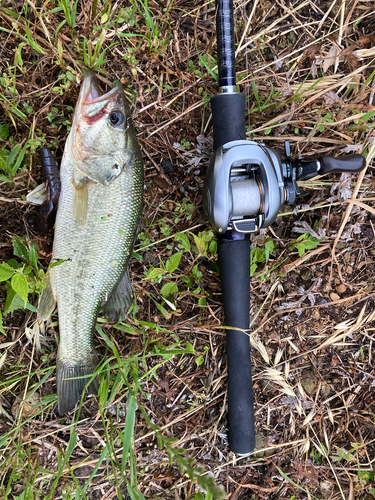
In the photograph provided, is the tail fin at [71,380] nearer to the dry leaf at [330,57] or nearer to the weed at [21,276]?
the weed at [21,276]

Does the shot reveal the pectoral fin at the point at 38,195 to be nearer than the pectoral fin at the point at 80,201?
No

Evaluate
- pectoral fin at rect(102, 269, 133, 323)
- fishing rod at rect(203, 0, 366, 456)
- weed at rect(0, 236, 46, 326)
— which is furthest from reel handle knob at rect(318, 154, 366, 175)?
weed at rect(0, 236, 46, 326)

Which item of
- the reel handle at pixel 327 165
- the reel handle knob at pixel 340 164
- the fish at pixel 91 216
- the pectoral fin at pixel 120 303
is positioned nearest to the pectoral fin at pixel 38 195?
the fish at pixel 91 216

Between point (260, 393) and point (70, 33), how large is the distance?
291 cm

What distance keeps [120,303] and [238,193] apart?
1.09 metres

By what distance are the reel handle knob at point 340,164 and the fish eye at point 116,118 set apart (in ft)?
4.11

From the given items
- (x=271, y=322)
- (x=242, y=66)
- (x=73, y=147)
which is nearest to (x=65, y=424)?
(x=271, y=322)

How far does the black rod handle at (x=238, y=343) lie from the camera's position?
2242 mm

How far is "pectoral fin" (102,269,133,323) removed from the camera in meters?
2.35

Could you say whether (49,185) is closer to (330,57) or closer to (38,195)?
(38,195)

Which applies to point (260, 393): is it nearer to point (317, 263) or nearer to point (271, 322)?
point (271, 322)

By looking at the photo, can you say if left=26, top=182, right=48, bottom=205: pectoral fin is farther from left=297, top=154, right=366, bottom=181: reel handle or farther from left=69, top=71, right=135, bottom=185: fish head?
left=297, top=154, right=366, bottom=181: reel handle

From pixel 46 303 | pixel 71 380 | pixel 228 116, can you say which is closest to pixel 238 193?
pixel 228 116

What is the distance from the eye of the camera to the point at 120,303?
7.77ft
